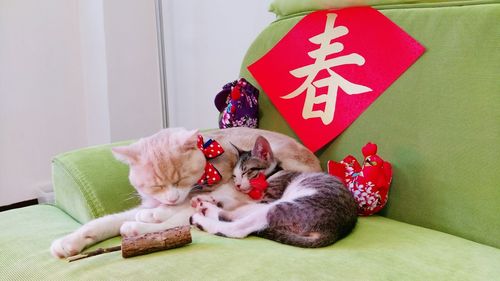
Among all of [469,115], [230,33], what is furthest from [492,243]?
[230,33]

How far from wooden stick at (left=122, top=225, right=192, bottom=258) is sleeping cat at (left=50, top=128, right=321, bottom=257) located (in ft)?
0.34

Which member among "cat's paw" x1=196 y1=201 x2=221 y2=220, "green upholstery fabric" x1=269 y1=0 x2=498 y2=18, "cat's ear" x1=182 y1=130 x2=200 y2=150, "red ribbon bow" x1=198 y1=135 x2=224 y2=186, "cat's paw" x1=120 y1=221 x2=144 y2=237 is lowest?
"cat's paw" x1=120 y1=221 x2=144 y2=237

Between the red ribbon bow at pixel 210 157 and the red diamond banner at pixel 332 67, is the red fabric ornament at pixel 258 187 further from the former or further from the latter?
the red diamond banner at pixel 332 67

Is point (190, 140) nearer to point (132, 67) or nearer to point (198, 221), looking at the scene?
point (198, 221)

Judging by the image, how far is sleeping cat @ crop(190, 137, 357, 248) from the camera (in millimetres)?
1070

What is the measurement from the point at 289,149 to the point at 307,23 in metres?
0.47

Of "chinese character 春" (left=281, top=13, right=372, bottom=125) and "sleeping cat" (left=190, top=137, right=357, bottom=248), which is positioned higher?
"chinese character 春" (left=281, top=13, right=372, bottom=125)

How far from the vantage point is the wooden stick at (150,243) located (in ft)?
3.32

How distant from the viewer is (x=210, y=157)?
1.35m

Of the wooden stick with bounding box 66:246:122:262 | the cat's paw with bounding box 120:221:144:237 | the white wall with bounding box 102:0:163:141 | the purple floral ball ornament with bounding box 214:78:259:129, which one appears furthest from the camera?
the white wall with bounding box 102:0:163:141

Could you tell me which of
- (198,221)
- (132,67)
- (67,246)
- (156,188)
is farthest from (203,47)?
(67,246)

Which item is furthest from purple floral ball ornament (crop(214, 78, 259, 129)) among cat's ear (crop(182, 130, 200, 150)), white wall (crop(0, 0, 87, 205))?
white wall (crop(0, 0, 87, 205))

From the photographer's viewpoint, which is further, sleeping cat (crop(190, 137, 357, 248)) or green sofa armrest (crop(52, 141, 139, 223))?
green sofa armrest (crop(52, 141, 139, 223))

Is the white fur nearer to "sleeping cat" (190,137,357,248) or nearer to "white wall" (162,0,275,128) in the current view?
"sleeping cat" (190,137,357,248)
